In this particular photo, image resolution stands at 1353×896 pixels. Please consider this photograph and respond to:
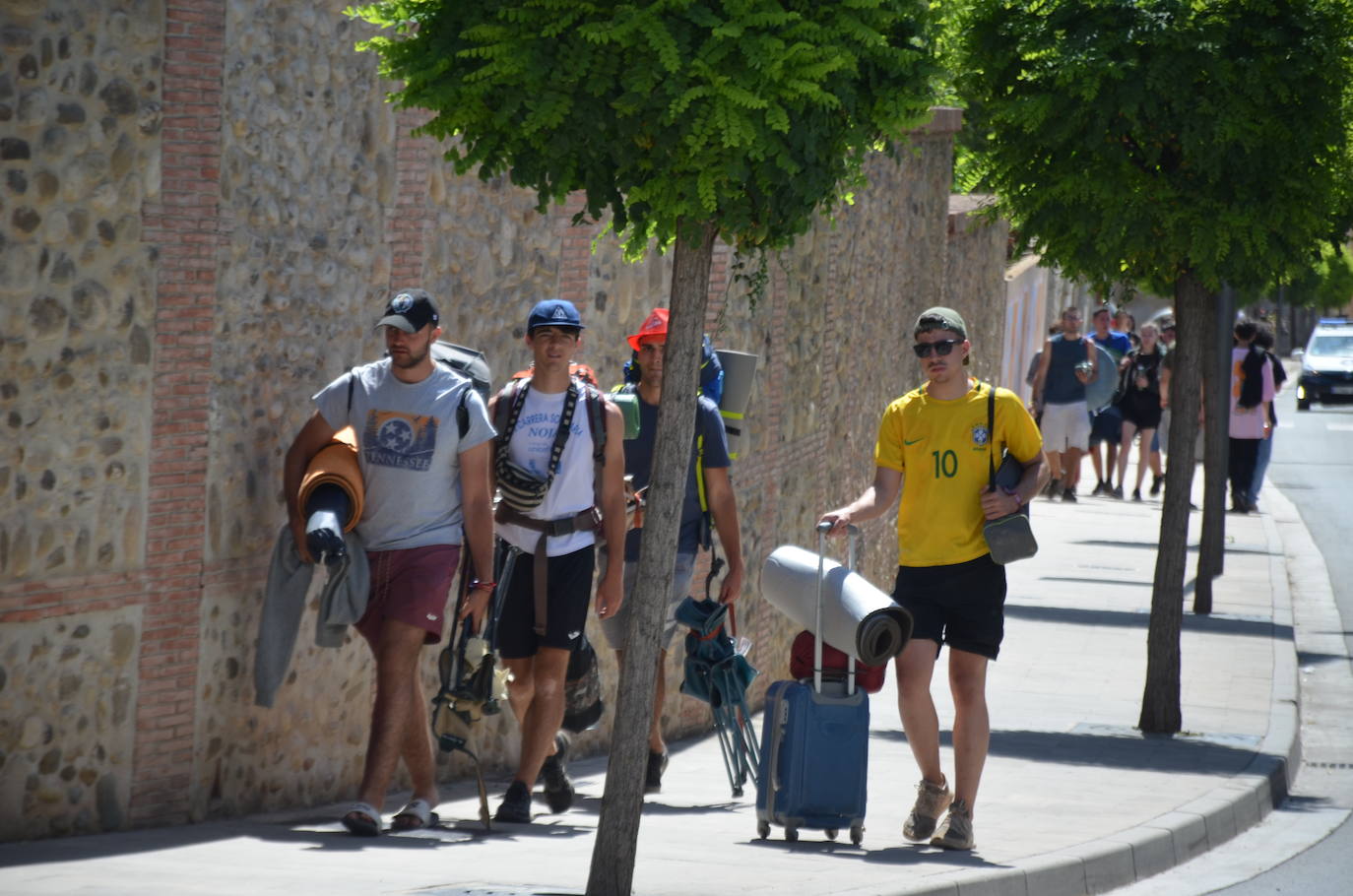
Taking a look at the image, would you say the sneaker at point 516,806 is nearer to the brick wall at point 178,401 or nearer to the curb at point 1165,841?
the brick wall at point 178,401

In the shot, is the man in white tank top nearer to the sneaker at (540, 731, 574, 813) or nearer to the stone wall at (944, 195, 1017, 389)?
the sneaker at (540, 731, 574, 813)

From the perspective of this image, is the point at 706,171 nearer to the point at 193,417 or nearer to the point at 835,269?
the point at 193,417

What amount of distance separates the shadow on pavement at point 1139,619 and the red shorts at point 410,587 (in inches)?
319

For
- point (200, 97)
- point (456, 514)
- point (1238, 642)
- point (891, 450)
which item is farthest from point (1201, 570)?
point (200, 97)

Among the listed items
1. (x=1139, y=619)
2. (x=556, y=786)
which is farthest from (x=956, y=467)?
(x=1139, y=619)

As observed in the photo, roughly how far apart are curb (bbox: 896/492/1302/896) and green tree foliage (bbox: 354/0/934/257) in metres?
2.24

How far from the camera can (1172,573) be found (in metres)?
10.0

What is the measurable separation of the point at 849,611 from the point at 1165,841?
1.77 m

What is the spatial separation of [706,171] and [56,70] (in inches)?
83.9

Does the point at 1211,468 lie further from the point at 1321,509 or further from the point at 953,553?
the point at 1321,509

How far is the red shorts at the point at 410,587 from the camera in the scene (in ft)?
22.2

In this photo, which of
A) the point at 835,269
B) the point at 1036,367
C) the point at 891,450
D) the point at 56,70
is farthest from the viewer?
the point at 1036,367

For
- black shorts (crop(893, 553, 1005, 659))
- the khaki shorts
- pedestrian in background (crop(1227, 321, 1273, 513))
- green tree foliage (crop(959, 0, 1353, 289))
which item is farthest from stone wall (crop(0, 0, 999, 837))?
pedestrian in background (crop(1227, 321, 1273, 513))

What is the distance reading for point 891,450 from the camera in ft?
24.7
